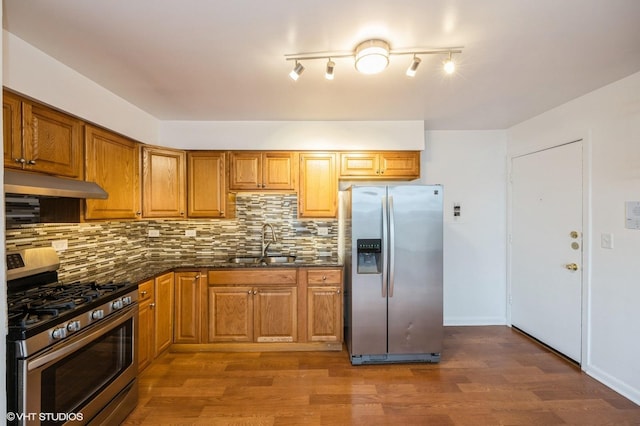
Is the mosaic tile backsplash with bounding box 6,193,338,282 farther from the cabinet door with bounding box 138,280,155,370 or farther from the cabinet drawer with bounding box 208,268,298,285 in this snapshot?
the cabinet door with bounding box 138,280,155,370

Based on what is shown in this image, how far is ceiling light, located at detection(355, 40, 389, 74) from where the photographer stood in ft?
5.52

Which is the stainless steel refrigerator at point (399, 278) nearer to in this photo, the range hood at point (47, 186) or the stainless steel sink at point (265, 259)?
the stainless steel sink at point (265, 259)

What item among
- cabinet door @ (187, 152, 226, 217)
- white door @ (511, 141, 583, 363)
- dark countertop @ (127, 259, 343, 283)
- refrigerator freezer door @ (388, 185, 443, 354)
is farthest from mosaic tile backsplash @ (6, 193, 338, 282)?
white door @ (511, 141, 583, 363)

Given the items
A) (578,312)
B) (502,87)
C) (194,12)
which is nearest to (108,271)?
(194,12)

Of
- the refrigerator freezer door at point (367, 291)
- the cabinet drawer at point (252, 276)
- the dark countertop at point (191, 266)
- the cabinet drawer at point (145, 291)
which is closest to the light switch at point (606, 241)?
the refrigerator freezer door at point (367, 291)

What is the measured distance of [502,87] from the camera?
2.35 m

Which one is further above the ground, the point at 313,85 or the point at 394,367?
the point at 313,85

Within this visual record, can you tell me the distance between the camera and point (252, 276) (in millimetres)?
2916

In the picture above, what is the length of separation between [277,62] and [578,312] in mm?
3266

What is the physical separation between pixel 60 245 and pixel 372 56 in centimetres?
263

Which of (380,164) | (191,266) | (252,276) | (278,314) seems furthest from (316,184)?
(191,266)

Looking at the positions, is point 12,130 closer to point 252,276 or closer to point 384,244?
point 252,276

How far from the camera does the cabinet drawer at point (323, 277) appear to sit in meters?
2.94

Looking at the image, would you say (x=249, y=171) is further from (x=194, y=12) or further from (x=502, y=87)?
(x=502, y=87)
